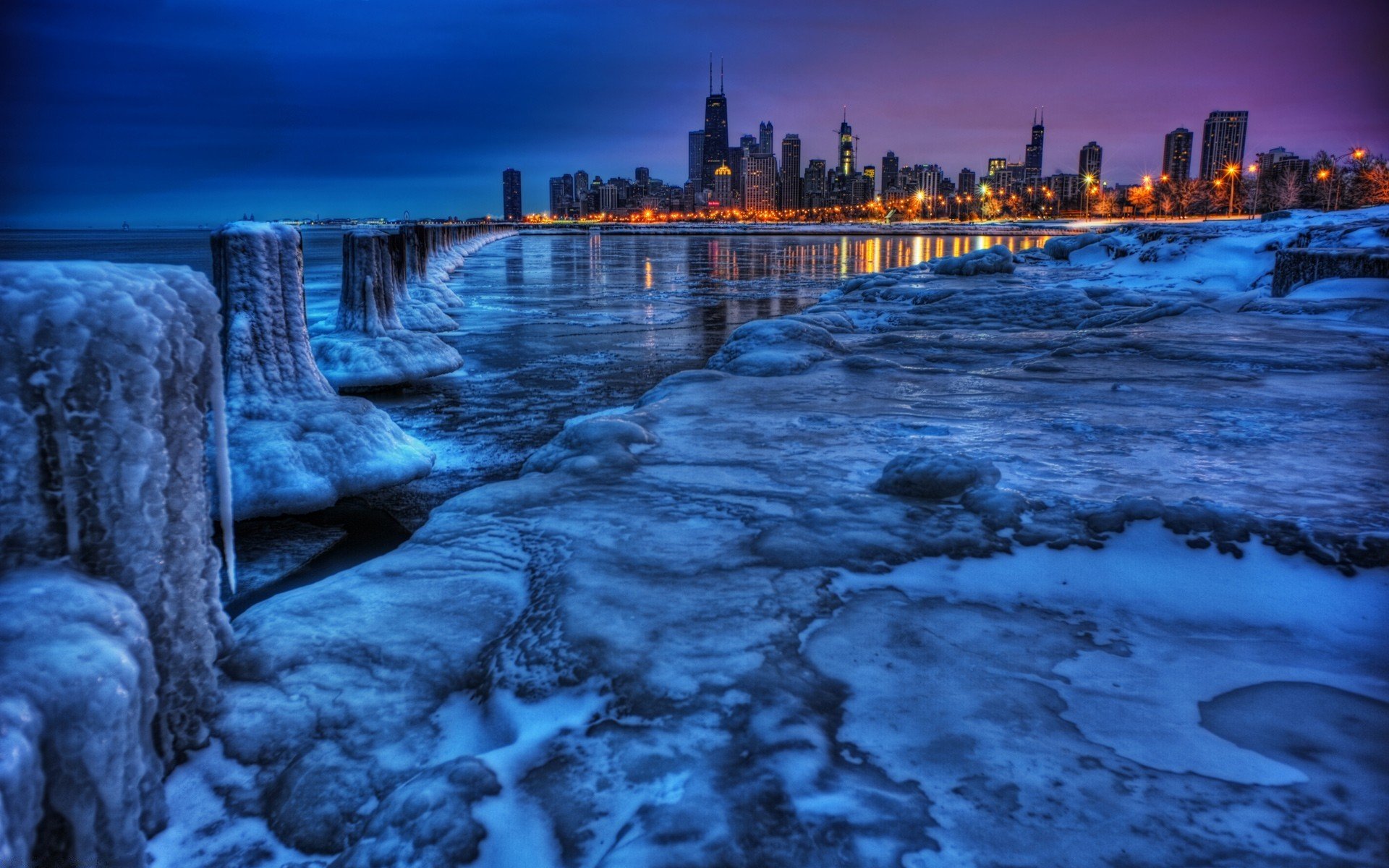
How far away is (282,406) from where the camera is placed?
5.49m

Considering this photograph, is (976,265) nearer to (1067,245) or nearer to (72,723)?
(1067,245)

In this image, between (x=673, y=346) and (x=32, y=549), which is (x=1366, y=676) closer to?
(x=32, y=549)

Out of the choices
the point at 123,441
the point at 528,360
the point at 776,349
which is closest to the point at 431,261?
the point at 528,360

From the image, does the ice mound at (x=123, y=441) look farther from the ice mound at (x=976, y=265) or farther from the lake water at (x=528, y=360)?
the ice mound at (x=976, y=265)

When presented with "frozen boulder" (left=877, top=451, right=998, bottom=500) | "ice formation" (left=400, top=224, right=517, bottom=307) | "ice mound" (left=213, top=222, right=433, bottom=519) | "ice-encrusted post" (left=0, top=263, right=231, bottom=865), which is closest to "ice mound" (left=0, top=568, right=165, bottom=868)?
"ice-encrusted post" (left=0, top=263, right=231, bottom=865)

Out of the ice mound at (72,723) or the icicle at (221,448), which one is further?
the icicle at (221,448)

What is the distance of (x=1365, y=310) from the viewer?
12.5 meters

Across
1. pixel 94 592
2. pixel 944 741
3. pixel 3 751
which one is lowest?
pixel 944 741

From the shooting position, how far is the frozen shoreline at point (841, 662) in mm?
2117

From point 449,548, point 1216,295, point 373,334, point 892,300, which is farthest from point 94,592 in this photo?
point 1216,295

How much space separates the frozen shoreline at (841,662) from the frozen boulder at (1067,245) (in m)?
26.2

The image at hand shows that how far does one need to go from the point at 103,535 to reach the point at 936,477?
387 cm

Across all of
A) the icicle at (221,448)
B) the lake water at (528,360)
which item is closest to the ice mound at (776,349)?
the lake water at (528,360)

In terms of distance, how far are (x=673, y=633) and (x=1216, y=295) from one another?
1739cm
